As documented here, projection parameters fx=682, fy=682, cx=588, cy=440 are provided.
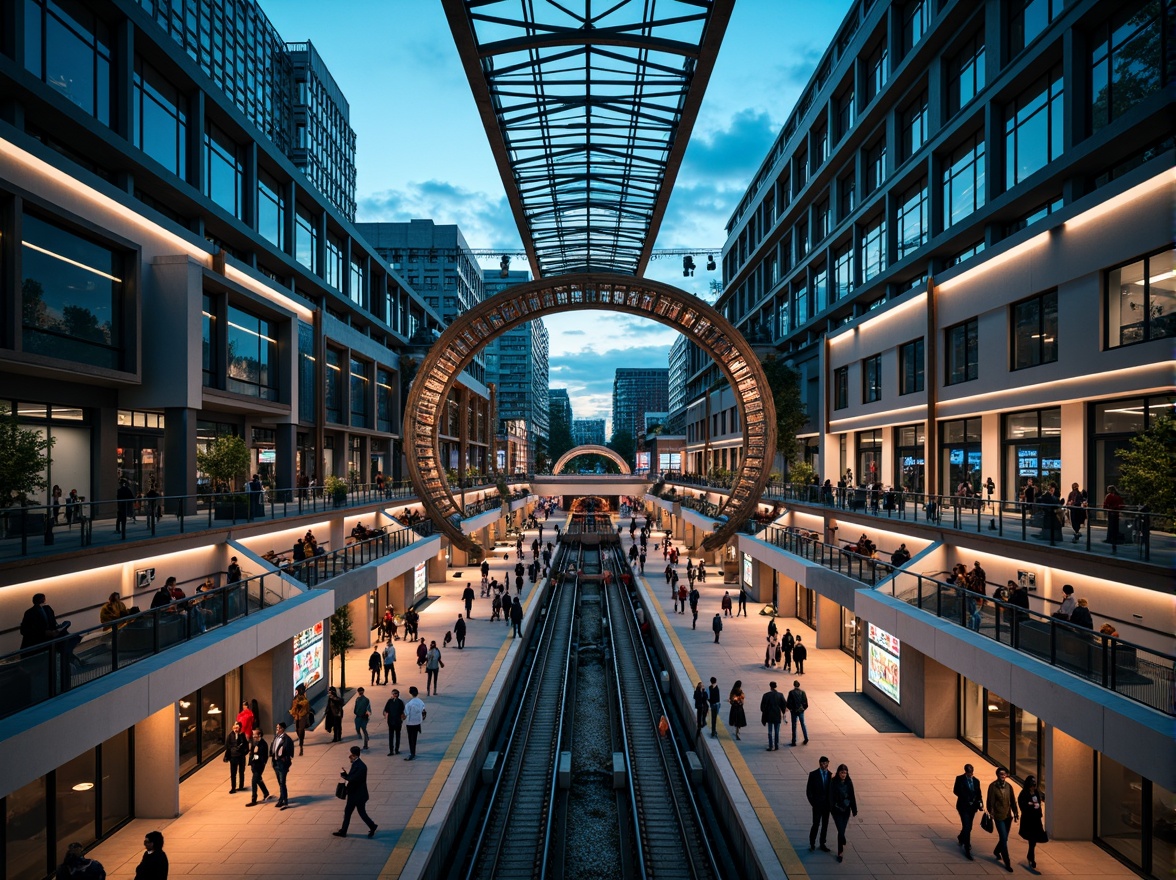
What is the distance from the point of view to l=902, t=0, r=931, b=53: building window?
29016mm

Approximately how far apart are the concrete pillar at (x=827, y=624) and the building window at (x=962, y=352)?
374 inches

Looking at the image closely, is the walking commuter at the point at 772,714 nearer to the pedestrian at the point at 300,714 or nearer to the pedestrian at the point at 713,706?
the pedestrian at the point at 713,706

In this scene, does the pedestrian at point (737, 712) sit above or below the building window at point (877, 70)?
below

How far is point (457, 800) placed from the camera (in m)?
13.3

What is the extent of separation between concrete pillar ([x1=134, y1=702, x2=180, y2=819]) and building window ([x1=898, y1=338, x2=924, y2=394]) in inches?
1095

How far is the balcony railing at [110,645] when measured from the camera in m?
8.70

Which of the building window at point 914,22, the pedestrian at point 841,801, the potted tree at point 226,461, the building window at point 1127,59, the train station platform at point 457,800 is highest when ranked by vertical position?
the building window at point 914,22

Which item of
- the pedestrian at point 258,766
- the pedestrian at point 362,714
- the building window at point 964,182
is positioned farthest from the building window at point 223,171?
the building window at point 964,182

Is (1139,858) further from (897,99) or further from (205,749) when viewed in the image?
(897,99)

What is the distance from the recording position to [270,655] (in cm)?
1638

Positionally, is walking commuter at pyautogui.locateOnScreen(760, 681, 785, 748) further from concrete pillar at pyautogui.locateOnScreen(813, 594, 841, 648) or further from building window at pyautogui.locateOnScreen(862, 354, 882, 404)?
building window at pyautogui.locateOnScreen(862, 354, 882, 404)

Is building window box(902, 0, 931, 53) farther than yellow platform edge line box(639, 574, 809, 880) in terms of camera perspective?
Yes

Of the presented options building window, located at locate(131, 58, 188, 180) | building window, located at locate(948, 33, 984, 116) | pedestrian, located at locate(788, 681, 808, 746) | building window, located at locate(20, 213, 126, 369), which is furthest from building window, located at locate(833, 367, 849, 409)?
building window, located at locate(20, 213, 126, 369)

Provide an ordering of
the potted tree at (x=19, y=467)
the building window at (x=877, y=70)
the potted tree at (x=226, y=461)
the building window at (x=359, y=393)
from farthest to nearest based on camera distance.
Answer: the building window at (x=359, y=393) → the building window at (x=877, y=70) → the potted tree at (x=226, y=461) → the potted tree at (x=19, y=467)
